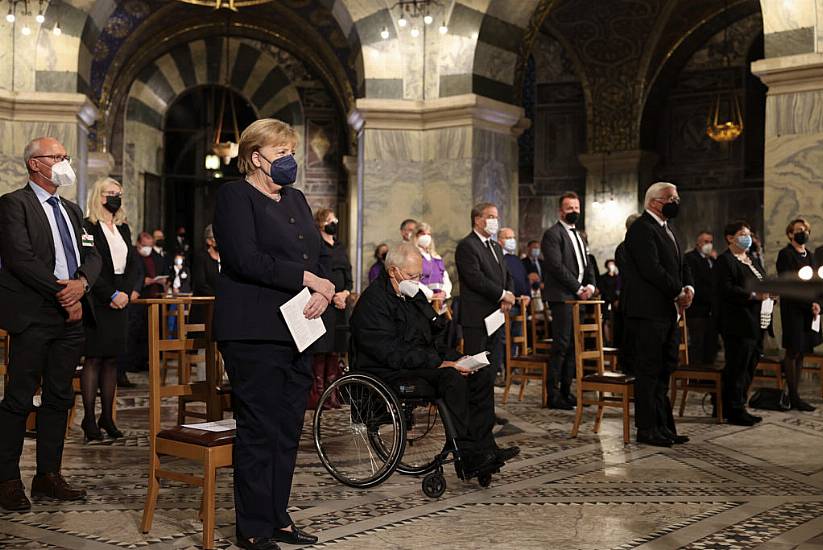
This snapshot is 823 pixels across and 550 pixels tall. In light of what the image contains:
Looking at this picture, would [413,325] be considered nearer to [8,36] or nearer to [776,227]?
[776,227]

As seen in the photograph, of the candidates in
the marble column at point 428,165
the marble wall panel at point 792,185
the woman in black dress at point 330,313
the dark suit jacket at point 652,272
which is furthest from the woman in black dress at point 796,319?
the marble column at point 428,165

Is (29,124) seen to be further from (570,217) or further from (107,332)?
(570,217)

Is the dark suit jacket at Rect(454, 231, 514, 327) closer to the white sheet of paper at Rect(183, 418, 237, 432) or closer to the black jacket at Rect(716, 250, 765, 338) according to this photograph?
the black jacket at Rect(716, 250, 765, 338)

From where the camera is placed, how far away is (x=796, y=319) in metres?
7.80

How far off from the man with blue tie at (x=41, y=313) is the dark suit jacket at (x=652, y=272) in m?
3.51

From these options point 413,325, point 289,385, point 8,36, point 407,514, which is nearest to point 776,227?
point 413,325

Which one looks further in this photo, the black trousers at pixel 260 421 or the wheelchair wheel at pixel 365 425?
the wheelchair wheel at pixel 365 425

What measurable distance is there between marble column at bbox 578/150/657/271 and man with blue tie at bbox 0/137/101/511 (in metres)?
13.4

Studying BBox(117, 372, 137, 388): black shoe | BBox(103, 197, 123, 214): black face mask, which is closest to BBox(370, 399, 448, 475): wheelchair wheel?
BBox(103, 197, 123, 214): black face mask

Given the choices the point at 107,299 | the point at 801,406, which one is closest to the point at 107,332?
the point at 107,299

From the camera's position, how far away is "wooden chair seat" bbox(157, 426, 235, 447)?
366 cm

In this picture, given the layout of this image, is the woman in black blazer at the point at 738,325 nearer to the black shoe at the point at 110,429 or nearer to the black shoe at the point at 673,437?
the black shoe at the point at 673,437

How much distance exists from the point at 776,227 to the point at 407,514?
6.06 metres

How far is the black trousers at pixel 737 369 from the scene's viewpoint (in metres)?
7.27
